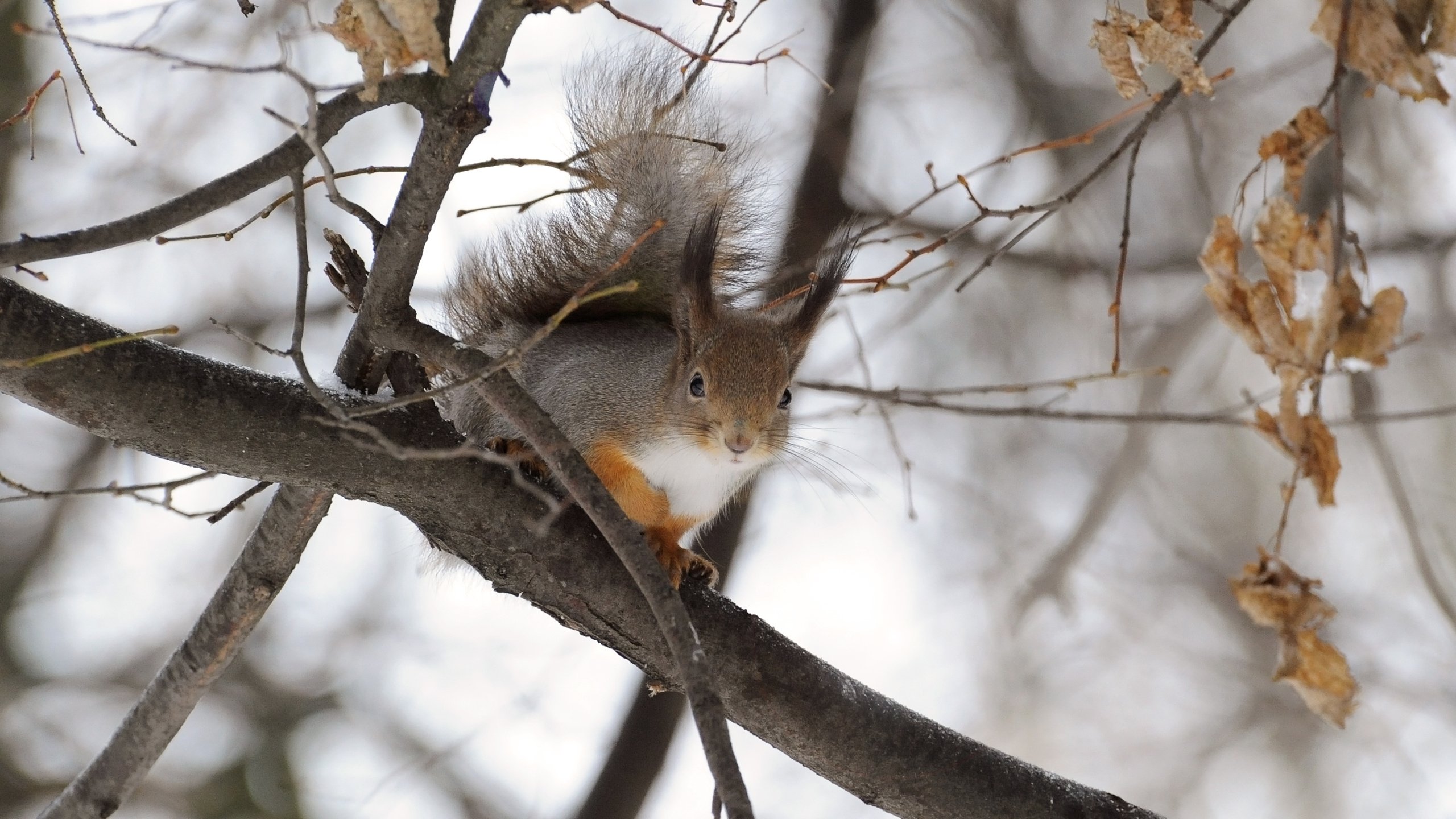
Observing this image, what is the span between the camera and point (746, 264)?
334 centimetres

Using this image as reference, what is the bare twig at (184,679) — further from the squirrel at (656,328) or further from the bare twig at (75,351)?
the bare twig at (75,351)

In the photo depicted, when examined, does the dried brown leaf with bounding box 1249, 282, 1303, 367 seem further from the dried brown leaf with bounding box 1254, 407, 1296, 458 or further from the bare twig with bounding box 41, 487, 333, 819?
the bare twig with bounding box 41, 487, 333, 819

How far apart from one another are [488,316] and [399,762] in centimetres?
282

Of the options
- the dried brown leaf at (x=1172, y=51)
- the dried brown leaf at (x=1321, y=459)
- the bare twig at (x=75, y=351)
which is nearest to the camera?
the dried brown leaf at (x=1321, y=459)

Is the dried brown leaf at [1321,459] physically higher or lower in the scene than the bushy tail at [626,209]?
lower

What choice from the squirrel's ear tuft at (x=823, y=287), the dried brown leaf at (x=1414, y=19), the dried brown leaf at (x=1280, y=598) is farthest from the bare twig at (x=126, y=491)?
the dried brown leaf at (x=1414, y=19)

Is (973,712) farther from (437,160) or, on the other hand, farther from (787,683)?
(437,160)

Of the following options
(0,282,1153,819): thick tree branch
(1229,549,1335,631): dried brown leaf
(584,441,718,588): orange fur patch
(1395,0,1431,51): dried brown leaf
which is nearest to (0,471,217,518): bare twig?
(0,282,1153,819): thick tree branch

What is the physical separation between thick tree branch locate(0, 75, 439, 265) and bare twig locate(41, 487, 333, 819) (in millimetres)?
891

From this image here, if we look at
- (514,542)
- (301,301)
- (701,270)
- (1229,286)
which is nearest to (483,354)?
(301,301)

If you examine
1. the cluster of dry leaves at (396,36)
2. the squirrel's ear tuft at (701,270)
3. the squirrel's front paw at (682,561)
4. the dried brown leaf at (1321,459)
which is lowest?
the cluster of dry leaves at (396,36)

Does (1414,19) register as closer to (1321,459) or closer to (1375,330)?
(1375,330)

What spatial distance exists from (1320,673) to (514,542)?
135cm

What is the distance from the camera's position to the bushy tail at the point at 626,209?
289 centimetres
